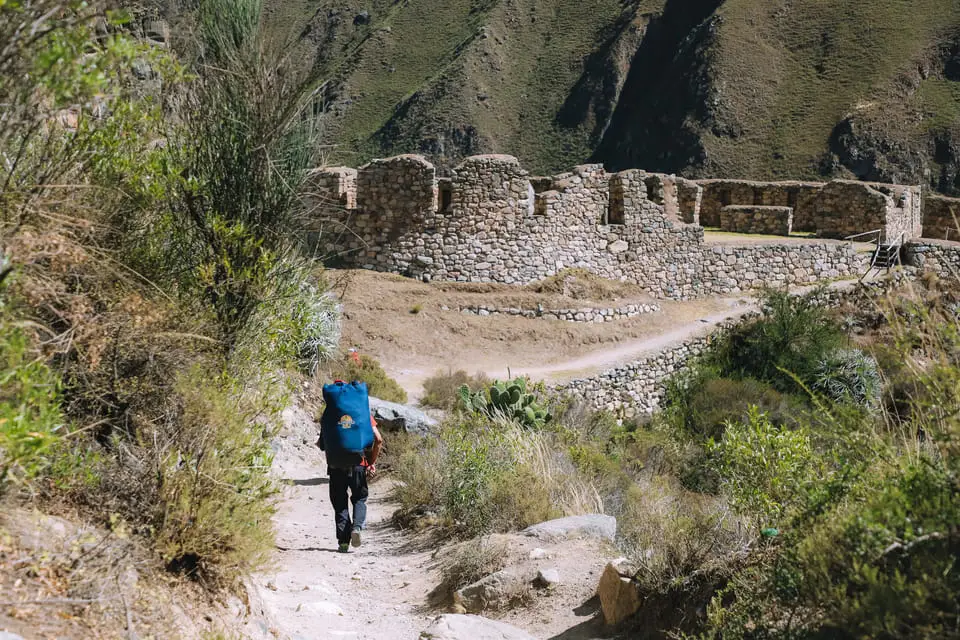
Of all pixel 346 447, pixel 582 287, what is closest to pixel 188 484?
pixel 346 447

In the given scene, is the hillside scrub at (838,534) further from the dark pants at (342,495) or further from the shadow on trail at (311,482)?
the shadow on trail at (311,482)

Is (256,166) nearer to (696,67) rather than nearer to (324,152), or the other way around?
(324,152)

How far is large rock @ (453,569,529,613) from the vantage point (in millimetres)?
5941

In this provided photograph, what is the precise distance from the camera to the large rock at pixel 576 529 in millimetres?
6434

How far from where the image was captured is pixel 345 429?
6793mm

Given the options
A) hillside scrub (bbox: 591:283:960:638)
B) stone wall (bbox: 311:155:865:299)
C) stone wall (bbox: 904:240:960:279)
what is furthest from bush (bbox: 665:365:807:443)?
hillside scrub (bbox: 591:283:960:638)

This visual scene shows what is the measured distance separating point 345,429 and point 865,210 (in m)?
20.9

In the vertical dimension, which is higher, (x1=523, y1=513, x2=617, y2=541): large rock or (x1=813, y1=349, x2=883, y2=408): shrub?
(x1=523, y1=513, x2=617, y2=541): large rock

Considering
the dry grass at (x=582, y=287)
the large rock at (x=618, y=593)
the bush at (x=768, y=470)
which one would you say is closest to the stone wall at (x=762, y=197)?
the dry grass at (x=582, y=287)

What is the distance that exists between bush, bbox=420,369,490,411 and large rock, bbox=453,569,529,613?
6.19 meters

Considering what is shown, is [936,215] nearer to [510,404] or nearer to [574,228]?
[574,228]

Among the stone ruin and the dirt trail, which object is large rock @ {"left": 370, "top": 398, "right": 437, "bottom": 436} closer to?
the dirt trail

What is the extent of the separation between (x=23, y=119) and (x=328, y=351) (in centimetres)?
914

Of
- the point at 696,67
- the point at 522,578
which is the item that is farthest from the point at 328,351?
the point at 696,67
